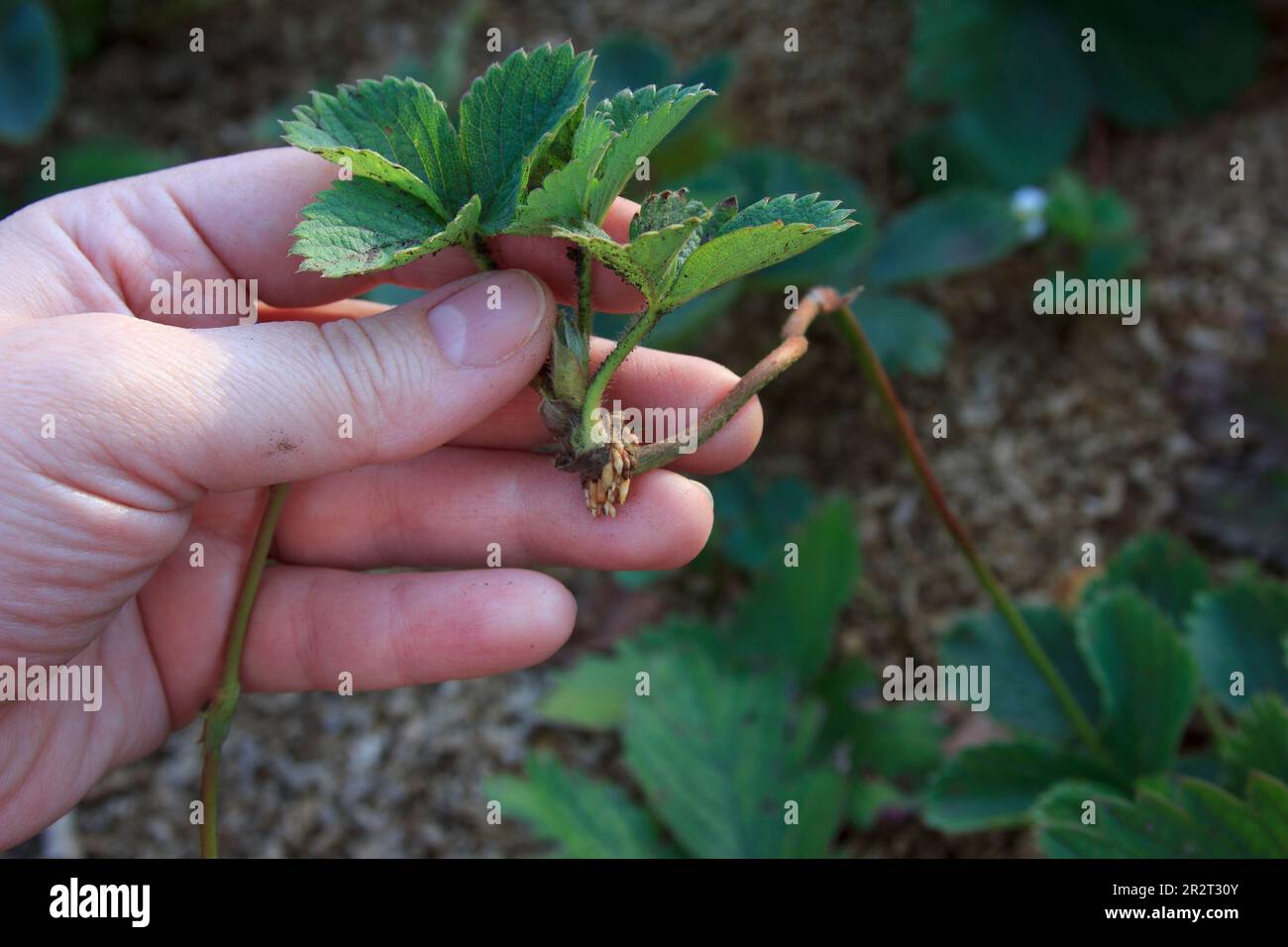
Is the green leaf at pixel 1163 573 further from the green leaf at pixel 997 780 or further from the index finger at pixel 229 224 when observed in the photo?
the index finger at pixel 229 224

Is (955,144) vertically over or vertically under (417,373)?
over

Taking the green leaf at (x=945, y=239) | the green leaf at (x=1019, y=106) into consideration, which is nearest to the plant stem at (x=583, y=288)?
the green leaf at (x=945, y=239)

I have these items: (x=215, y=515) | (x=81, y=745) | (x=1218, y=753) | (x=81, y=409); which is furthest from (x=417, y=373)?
(x=1218, y=753)

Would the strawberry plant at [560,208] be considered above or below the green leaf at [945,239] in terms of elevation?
below

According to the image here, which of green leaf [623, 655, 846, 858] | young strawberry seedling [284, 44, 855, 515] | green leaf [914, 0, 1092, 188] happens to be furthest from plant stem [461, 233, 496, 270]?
green leaf [914, 0, 1092, 188]

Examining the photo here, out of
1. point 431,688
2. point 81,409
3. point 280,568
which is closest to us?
point 81,409

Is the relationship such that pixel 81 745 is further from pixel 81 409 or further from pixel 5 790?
pixel 81 409

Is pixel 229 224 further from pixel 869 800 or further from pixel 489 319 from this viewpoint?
pixel 869 800
